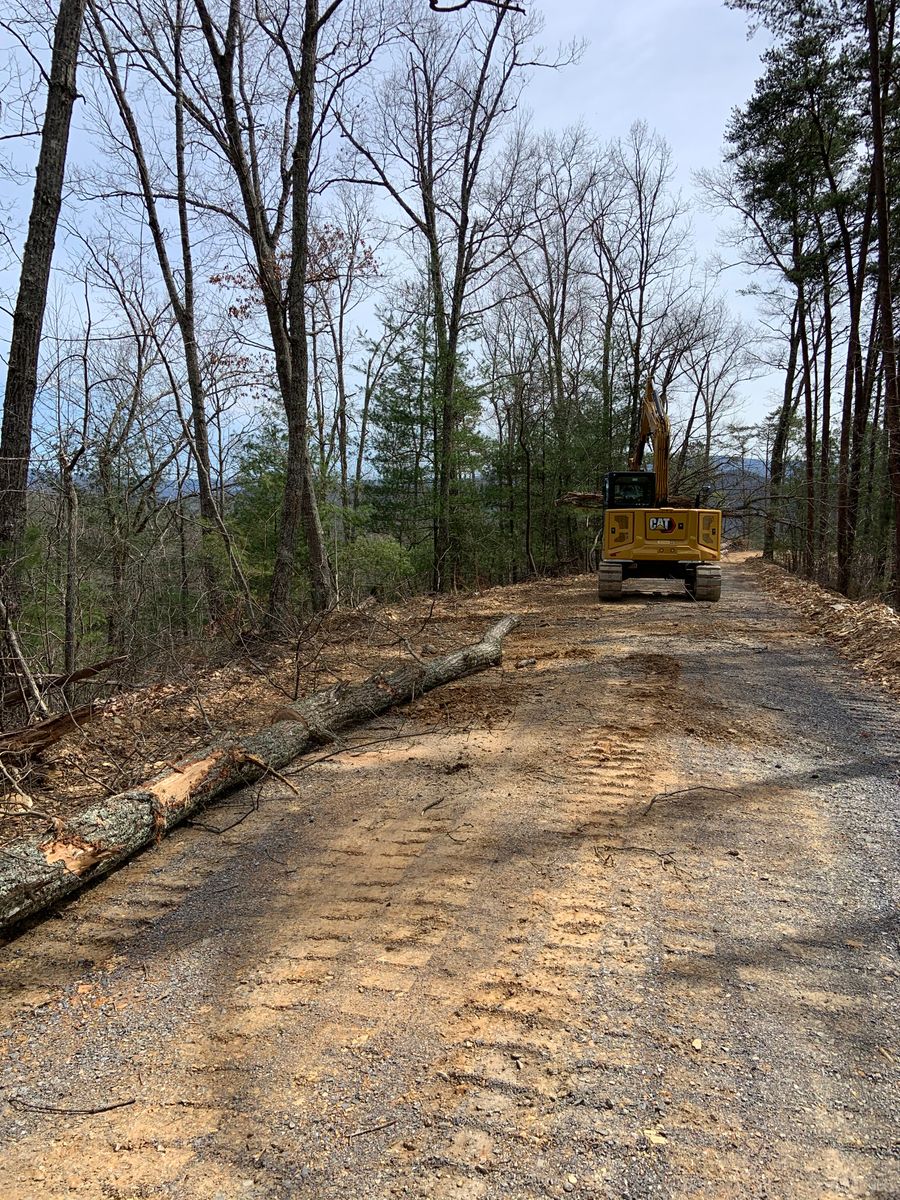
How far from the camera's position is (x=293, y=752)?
17.9ft

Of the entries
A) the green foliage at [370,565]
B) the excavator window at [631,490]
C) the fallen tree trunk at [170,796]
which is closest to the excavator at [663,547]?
the excavator window at [631,490]

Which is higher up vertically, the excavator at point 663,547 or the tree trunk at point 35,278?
the tree trunk at point 35,278

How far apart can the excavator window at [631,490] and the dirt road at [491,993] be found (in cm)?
959

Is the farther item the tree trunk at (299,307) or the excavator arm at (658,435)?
the excavator arm at (658,435)

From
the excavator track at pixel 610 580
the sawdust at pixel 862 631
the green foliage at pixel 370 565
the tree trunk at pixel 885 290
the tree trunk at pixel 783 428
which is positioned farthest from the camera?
the tree trunk at pixel 783 428

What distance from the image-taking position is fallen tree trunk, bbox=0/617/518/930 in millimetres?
3381

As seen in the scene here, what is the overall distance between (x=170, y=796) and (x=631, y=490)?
11.7 metres

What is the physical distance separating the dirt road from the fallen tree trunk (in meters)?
0.17

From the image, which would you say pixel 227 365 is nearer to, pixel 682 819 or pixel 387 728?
pixel 387 728

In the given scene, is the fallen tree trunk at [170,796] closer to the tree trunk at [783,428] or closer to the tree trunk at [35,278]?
the tree trunk at [35,278]

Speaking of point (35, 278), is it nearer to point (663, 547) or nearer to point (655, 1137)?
point (655, 1137)

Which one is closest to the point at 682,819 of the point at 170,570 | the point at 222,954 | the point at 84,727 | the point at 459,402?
the point at 222,954

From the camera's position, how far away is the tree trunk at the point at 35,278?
574 centimetres

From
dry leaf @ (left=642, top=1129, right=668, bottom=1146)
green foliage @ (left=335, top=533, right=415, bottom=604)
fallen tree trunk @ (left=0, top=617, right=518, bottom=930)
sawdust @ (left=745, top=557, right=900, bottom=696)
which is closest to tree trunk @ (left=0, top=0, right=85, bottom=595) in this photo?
fallen tree trunk @ (left=0, top=617, right=518, bottom=930)
